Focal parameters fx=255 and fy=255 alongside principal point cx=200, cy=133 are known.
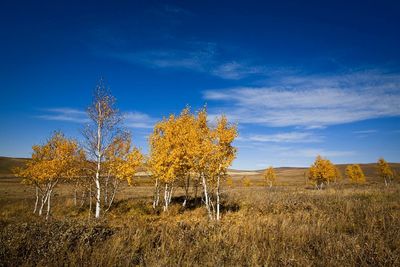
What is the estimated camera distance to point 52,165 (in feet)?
74.9

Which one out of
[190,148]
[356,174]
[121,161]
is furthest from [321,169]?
[121,161]

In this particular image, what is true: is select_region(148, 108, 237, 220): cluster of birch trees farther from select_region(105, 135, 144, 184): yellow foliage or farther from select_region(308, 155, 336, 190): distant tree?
select_region(308, 155, 336, 190): distant tree

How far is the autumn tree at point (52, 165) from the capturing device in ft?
75.3

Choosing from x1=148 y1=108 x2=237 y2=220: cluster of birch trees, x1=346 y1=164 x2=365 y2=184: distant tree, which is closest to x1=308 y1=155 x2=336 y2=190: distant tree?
x1=346 y1=164 x2=365 y2=184: distant tree

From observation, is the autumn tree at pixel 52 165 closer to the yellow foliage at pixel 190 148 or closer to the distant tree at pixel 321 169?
the yellow foliage at pixel 190 148

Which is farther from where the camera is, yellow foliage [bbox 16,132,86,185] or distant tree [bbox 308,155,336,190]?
distant tree [bbox 308,155,336,190]

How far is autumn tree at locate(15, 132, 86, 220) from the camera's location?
2294cm

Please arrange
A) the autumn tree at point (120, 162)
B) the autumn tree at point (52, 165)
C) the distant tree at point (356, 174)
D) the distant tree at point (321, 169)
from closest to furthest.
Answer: the autumn tree at point (120, 162)
the autumn tree at point (52, 165)
the distant tree at point (321, 169)
the distant tree at point (356, 174)

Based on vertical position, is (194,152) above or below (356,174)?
above

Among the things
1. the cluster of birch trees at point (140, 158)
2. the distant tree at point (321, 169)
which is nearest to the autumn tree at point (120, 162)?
the cluster of birch trees at point (140, 158)

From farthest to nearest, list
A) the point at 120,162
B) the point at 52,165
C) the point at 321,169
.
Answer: the point at 321,169 → the point at 52,165 → the point at 120,162

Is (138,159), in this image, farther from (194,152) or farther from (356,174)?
(356,174)

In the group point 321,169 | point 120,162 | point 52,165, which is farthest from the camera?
point 321,169

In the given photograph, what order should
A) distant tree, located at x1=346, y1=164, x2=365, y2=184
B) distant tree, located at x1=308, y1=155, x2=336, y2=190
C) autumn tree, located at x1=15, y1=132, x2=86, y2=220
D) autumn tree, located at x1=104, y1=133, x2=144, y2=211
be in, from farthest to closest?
distant tree, located at x1=346, y1=164, x2=365, y2=184 → distant tree, located at x1=308, y1=155, x2=336, y2=190 → autumn tree, located at x1=15, y1=132, x2=86, y2=220 → autumn tree, located at x1=104, y1=133, x2=144, y2=211
